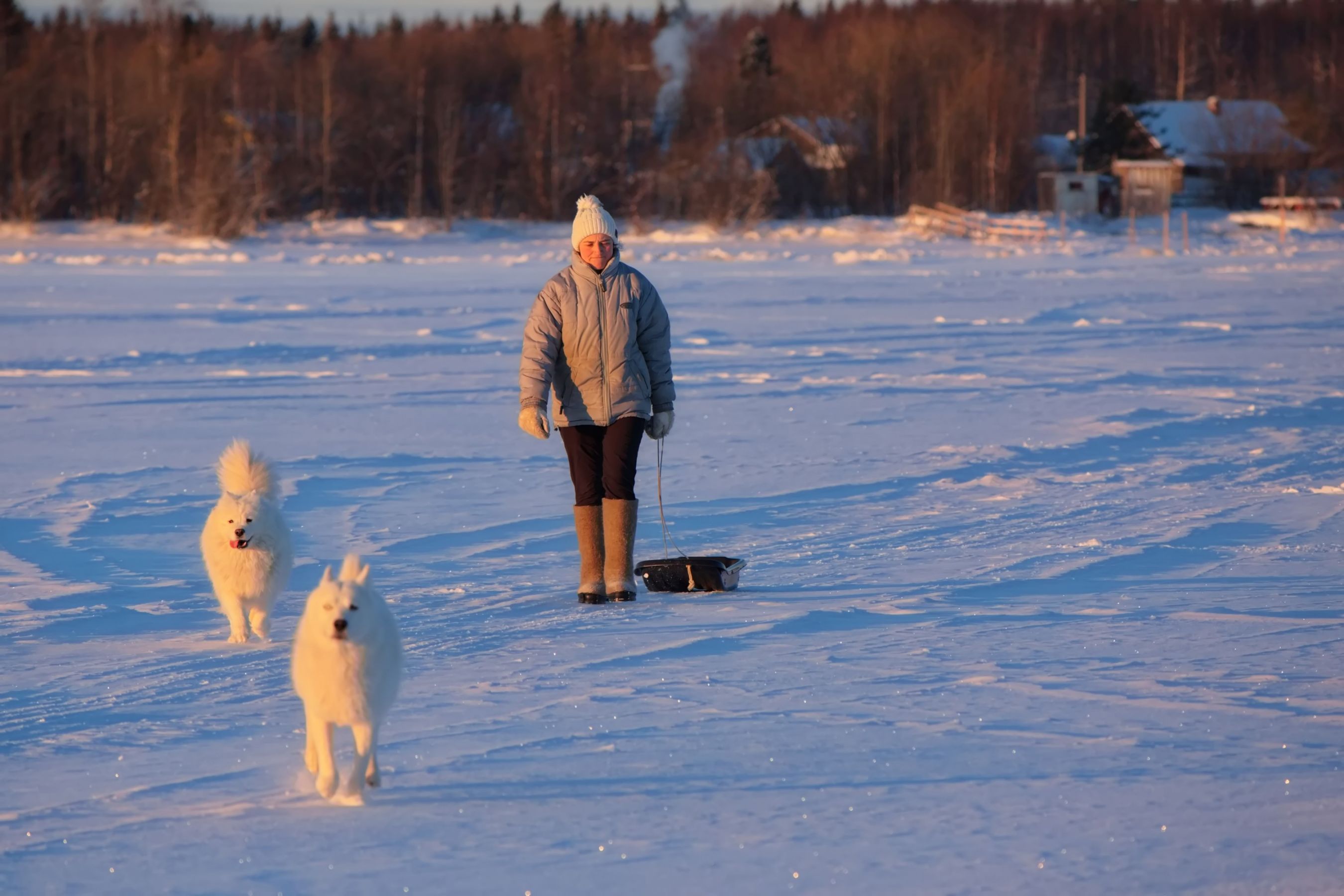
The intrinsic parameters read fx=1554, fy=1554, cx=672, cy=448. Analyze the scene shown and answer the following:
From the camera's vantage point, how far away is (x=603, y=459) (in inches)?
256

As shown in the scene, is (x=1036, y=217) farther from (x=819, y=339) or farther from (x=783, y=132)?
(x=819, y=339)

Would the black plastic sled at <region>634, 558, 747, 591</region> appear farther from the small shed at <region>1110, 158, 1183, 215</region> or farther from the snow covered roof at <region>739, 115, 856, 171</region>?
the small shed at <region>1110, 158, 1183, 215</region>

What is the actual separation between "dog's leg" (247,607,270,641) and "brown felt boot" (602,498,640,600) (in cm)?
145

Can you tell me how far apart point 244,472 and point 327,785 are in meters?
2.18

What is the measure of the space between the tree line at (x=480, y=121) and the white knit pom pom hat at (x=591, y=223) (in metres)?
36.5

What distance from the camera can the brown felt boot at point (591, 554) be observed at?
647 centimetres

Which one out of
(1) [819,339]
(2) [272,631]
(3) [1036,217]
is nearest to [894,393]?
(1) [819,339]

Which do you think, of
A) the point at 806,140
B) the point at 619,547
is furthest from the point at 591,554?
the point at 806,140

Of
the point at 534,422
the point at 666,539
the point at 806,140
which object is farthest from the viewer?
the point at 806,140

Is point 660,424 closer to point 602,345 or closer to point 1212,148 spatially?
point 602,345

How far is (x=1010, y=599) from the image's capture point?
6395 mm

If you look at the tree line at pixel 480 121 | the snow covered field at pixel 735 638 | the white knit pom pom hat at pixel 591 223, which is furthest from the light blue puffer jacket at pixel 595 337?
the tree line at pixel 480 121

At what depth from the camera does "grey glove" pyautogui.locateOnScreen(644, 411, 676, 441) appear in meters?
6.47

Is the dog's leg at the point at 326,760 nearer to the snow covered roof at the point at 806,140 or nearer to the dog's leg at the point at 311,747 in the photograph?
the dog's leg at the point at 311,747
